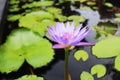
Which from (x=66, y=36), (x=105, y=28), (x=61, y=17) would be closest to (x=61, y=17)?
A: (x=61, y=17)

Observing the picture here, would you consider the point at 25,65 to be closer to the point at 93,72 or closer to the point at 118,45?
the point at 93,72

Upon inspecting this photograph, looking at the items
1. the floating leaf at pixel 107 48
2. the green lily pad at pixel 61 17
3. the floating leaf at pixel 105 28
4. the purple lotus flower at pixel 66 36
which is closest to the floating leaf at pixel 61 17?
the green lily pad at pixel 61 17

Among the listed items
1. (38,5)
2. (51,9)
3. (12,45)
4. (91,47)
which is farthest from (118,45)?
(38,5)

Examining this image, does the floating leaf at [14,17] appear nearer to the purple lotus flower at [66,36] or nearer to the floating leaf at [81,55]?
the floating leaf at [81,55]

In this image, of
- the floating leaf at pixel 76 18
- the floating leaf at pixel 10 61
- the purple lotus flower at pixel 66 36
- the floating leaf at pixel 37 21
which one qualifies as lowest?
the floating leaf at pixel 10 61

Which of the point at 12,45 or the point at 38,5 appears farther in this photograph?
the point at 38,5

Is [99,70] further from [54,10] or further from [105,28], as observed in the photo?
[54,10]
